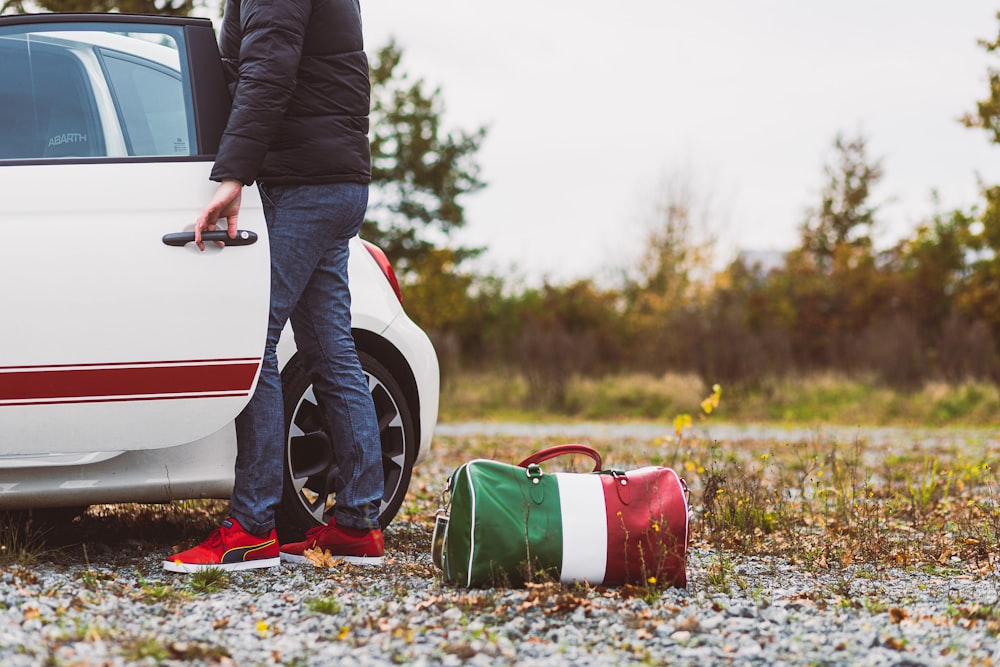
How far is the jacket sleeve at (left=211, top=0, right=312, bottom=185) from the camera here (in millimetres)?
3537

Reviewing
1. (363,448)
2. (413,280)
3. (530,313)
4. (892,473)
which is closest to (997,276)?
(530,313)

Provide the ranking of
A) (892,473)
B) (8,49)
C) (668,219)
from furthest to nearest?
(668,219), (892,473), (8,49)

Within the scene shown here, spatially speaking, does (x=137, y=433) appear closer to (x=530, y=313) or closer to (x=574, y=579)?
(x=574, y=579)

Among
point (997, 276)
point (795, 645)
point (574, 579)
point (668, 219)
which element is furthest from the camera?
point (668, 219)

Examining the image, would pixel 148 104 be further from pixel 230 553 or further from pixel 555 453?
pixel 555 453

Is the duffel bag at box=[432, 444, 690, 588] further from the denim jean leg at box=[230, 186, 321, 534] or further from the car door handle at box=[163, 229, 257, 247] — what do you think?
the car door handle at box=[163, 229, 257, 247]

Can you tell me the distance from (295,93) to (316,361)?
922mm

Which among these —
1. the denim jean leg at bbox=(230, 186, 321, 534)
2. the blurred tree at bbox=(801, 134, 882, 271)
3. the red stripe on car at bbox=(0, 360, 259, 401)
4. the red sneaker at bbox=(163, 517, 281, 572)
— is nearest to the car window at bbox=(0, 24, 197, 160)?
the denim jean leg at bbox=(230, 186, 321, 534)

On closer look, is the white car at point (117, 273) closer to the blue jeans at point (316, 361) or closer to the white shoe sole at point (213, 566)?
the blue jeans at point (316, 361)

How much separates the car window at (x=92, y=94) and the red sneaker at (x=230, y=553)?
1.28 meters

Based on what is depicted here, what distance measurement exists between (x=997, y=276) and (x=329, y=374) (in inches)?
817

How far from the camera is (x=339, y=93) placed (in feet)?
12.4

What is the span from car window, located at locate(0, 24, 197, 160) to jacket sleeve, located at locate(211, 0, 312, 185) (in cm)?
24

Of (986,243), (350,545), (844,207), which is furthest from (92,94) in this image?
(844,207)
